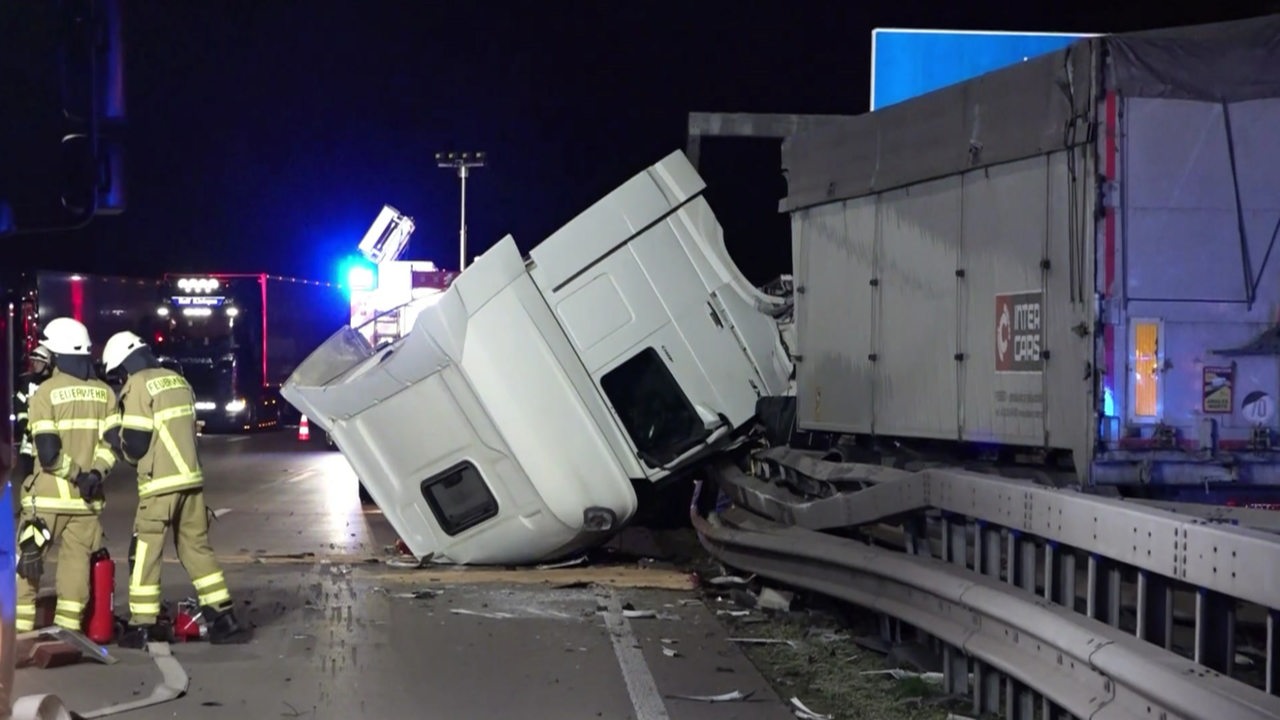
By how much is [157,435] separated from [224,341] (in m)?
25.5

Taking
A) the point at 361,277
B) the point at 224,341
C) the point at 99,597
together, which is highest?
the point at 361,277

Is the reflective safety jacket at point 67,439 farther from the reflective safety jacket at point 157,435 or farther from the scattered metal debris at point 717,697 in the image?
the scattered metal debris at point 717,697

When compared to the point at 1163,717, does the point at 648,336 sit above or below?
above

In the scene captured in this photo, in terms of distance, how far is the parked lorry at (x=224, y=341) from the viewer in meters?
34.0

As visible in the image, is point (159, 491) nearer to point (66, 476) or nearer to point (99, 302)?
point (66, 476)

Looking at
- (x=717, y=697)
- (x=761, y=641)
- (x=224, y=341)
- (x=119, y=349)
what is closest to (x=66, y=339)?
(x=119, y=349)

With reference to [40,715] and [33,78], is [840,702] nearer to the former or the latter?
[40,715]

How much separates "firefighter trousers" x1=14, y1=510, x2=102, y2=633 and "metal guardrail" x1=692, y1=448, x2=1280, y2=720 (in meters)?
4.16

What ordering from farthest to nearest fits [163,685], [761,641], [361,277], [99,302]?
[99,302], [361,277], [761,641], [163,685]

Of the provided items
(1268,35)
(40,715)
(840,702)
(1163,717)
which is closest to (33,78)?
(40,715)

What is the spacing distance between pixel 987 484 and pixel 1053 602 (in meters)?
0.86

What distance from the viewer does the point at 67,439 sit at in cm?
934

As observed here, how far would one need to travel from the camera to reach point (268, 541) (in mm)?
14484

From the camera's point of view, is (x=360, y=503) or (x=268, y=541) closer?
(x=268, y=541)
